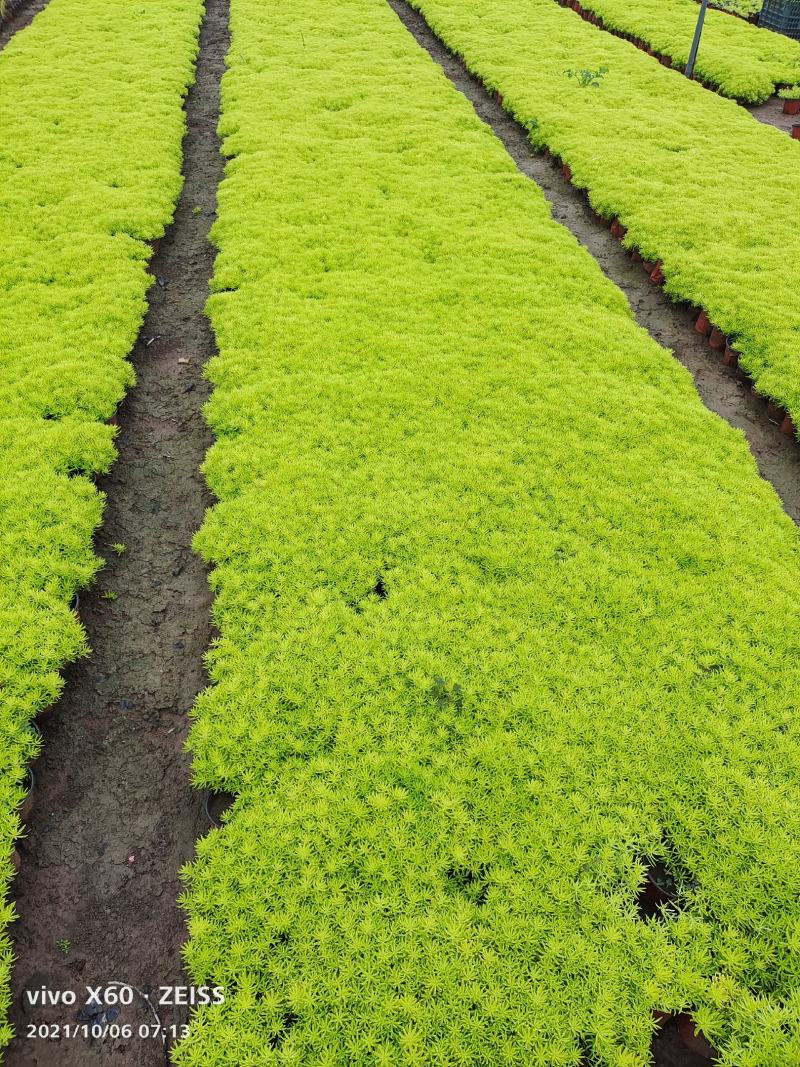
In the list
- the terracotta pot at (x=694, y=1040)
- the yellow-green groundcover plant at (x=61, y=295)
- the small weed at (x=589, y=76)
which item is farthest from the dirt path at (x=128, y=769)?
the small weed at (x=589, y=76)

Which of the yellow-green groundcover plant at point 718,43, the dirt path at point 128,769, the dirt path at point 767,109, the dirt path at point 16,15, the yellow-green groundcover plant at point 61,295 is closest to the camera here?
the dirt path at point 128,769

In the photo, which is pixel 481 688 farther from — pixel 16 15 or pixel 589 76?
pixel 16 15

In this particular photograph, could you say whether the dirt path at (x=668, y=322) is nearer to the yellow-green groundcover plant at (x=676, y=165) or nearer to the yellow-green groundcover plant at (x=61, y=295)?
the yellow-green groundcover plant at (x=676, y=165)

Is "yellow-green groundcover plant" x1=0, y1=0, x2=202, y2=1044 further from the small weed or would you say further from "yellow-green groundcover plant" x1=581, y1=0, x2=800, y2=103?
"yellow-green groundcover plant" x1=581, y1=0, x2=800, y2=103

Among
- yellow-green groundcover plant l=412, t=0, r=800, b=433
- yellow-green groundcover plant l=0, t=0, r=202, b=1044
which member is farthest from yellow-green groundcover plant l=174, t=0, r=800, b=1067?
yellow-green groundcover plant l=412, t=0, r=800, b=433

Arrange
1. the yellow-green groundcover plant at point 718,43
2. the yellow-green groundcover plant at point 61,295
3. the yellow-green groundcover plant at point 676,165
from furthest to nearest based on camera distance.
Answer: the yellow-green groundcover plant at point 718,43 < the yellow-green groundcover plant at point 676,165 < the yellow-green groundcover plant at point 61,295

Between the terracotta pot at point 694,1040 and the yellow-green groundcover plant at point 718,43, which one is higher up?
the yellow-green groundcover plant at point 718,43
